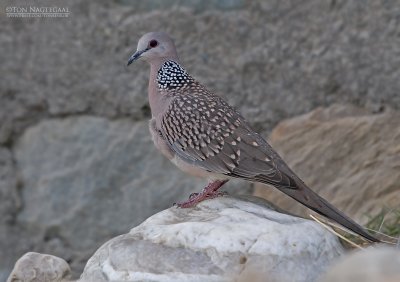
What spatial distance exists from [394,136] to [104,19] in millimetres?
1640

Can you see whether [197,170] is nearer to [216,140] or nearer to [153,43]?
[216,140]

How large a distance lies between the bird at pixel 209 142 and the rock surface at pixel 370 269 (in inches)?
59.0

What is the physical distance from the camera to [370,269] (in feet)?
8.00

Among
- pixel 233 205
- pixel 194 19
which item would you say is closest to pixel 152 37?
pixel 194 19

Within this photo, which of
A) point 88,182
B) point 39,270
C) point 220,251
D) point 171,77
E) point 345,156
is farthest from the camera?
point 88,182

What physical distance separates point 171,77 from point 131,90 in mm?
723

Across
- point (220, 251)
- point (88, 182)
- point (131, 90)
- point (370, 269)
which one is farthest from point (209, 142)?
point (370, 269)

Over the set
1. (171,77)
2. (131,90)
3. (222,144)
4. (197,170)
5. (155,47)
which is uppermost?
(155,47)

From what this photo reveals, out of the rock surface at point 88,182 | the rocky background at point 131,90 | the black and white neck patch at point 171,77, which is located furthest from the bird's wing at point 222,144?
the rock surface at point 88,182

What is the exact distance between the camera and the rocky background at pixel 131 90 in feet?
16.6

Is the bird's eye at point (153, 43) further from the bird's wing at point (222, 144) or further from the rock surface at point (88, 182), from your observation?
the rock surface at point (88, 182)

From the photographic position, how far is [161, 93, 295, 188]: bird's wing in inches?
167

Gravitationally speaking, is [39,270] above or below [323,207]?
below

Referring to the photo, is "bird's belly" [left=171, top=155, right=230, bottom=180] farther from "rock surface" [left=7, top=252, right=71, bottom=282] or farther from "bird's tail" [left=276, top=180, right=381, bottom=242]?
"rock surface" [left=7, top=252, right=71, bottom=282]
